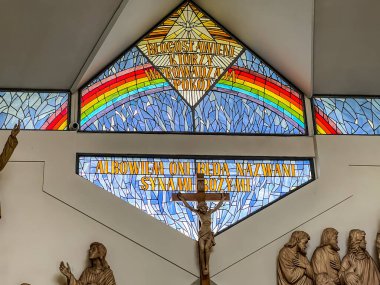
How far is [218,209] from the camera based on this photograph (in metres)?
9.41

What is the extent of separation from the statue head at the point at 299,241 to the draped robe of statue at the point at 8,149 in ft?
10.1

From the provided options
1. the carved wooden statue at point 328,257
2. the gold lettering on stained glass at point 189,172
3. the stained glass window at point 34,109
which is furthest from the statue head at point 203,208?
the stained glass window at point 34,109

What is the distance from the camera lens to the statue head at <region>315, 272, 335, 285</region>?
349 inches

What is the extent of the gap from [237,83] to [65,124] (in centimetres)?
213

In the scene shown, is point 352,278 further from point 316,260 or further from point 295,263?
point 295,263

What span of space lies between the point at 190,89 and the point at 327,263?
2.63 metres

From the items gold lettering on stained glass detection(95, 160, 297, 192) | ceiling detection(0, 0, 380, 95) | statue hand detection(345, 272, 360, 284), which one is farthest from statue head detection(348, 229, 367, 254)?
ceiling detection(0, 0, 380, 95)

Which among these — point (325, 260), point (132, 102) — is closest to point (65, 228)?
point (132, 102)

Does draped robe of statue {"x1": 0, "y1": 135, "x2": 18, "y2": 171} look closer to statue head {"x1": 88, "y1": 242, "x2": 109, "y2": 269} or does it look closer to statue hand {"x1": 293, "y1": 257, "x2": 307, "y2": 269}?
statue head {"x1": 88, "y1": 242, "x2": 109, "y2": 269}

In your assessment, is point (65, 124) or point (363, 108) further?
point (363, 108)

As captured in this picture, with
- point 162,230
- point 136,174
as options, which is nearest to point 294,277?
point 162,230

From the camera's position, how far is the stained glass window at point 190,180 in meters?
9.41

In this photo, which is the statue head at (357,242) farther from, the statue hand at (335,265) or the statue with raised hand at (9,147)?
the statue with raised hand at (9,147)

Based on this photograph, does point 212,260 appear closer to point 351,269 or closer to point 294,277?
point 294,277
